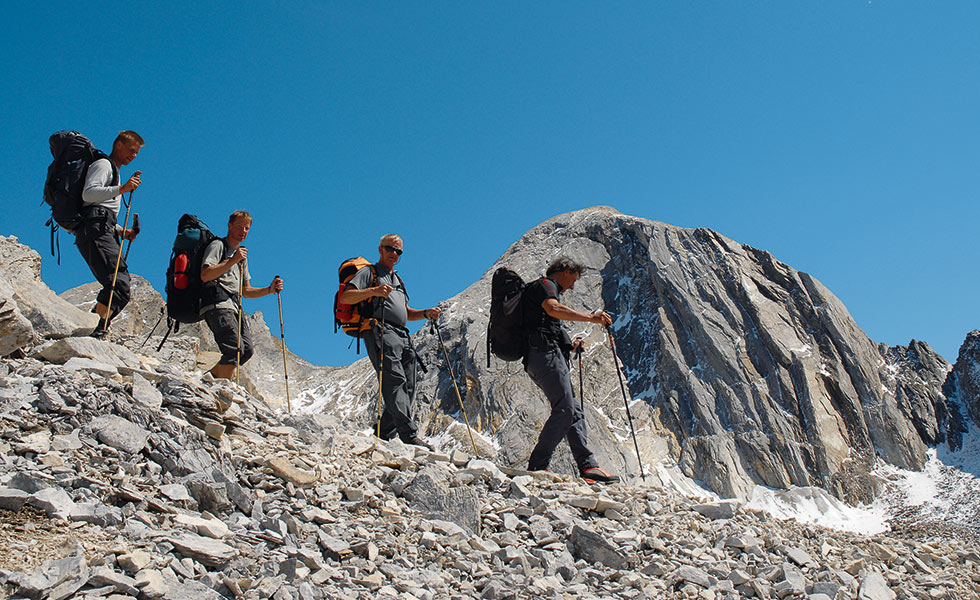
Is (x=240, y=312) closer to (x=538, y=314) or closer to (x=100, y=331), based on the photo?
(x=100, y=331)

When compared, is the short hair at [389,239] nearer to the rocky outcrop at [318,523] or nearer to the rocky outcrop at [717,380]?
the rocky outcrop at [318,523]

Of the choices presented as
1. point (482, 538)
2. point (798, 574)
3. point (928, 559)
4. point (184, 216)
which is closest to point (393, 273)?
point (184, 216)

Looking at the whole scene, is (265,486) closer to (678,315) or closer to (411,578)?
(411,578)

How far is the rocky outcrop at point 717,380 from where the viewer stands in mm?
110188

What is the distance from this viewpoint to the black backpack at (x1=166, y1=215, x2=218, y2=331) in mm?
9195

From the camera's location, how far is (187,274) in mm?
9219

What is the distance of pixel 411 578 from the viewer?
17.1ft

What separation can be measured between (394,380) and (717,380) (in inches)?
4726

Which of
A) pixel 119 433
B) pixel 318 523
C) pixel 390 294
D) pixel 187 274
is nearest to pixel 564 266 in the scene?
pixel 390 294

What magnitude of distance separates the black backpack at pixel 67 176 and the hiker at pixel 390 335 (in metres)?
3.77

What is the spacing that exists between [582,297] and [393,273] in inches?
5331

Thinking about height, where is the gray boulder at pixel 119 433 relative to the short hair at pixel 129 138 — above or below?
below

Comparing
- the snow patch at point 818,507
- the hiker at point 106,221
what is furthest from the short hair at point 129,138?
the snow patch at point 818,507

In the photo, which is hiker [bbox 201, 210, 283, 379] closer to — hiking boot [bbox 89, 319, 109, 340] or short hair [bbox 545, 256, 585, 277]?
hiking boot [bbox 89, 319, 109, 340]
